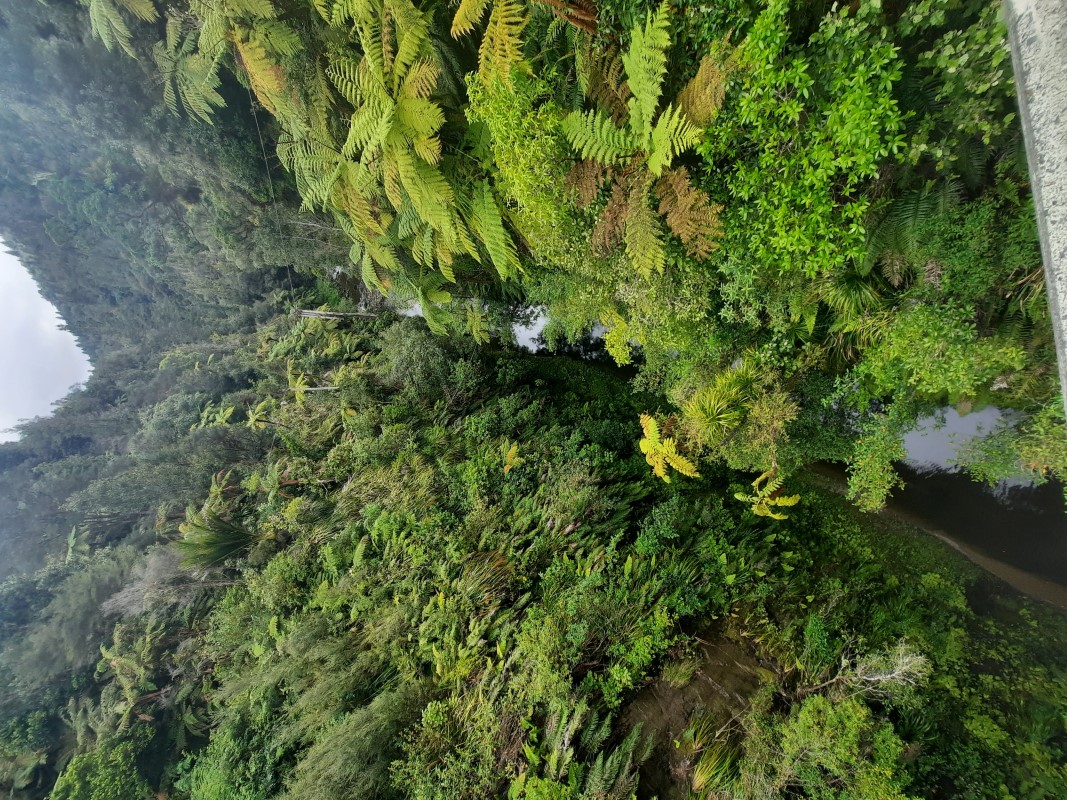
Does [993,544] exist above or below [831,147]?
below

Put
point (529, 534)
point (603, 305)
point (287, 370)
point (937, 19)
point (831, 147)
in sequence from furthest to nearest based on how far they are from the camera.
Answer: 1. point (287, 370)
2. point (529, 534)
3. point (603, 305)
4. point (831, 147)
5. point (937, 19)

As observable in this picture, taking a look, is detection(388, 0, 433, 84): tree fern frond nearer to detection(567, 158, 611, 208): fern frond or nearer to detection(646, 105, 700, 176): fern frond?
detection(567, 158, 611, 208): fern frond

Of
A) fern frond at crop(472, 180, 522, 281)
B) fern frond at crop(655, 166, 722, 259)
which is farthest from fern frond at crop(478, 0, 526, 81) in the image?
fern frond at crop(655, 166, 722, 259)

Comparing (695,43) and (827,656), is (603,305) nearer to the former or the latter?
Result: (695,43)

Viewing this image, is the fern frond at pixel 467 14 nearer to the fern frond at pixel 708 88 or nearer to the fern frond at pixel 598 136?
the fern frond at pixel 598 136

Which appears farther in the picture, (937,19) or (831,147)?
(831,147)

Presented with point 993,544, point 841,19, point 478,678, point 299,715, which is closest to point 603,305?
point 841,19

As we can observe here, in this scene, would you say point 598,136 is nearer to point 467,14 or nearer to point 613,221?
point 613,221
